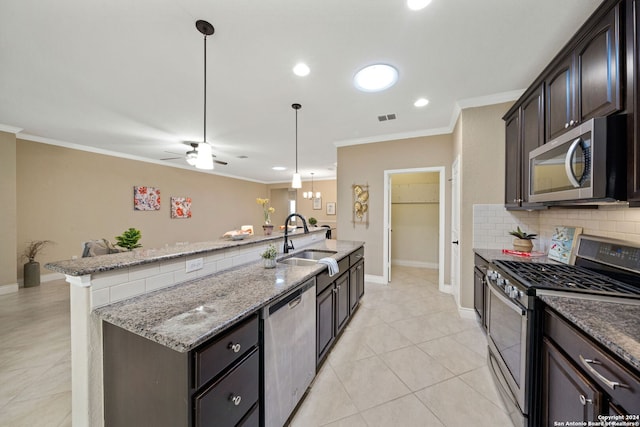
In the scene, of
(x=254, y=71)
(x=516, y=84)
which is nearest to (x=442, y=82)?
(x=516, y=84)

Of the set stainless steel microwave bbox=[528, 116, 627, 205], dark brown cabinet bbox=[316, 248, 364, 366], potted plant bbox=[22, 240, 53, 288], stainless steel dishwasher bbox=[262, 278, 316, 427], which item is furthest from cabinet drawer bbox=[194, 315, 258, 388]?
potted plant bbox=[22, 240, 53, 288]

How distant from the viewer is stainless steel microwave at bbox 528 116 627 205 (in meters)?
1.17

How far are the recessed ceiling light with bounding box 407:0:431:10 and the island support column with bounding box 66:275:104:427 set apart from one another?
2.42 metres

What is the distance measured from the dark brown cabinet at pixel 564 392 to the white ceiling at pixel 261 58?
215 cm

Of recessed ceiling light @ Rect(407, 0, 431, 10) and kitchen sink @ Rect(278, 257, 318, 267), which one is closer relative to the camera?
recessed ceiling light @ Rect(407, 0, 431, 10)

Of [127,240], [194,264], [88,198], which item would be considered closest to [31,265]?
[88,198]

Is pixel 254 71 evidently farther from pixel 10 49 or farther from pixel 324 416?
pixel 324 416

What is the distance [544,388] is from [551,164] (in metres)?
1.49

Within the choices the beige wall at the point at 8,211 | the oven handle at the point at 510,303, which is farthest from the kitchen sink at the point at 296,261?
the beige wall at the point at 8,211

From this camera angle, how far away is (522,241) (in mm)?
2393

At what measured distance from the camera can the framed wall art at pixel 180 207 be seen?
6.50m

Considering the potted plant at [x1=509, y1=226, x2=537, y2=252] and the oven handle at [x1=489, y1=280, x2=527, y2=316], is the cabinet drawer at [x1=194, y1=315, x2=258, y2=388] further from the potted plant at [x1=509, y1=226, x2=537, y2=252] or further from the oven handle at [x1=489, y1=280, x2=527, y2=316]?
the potted plant at [x1=509, y1=226, x2=537, y2=252]

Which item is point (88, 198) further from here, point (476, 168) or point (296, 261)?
point (476, 168)

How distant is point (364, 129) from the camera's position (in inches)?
152
